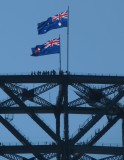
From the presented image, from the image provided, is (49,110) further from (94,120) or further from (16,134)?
(94,120)

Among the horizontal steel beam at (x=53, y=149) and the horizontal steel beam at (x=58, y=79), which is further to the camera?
the horizontal steel beam at (x=58, y=79)

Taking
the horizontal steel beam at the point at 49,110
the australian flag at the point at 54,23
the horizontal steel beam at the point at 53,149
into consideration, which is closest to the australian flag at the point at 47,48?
the australian flag at the point at 54,23

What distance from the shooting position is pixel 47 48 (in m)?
100

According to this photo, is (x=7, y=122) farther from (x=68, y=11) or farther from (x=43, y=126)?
(x=68, y=11)

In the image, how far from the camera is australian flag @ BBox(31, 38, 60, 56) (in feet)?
330

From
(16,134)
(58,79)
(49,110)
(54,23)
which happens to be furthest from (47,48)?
(16,134)

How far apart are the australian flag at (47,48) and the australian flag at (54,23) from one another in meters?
1.77

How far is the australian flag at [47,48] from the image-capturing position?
330 feet

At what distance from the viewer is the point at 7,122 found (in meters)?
101

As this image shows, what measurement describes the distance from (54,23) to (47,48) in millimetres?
3344

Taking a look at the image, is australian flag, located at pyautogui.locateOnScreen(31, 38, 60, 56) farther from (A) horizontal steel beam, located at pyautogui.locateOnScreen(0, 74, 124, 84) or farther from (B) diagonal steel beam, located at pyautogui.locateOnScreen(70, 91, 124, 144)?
(B) diagonal steel beam, located at pyautogui.locateOnScreen(70, 91, 124, 144)

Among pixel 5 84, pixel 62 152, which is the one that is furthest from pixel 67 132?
pixel 5 84

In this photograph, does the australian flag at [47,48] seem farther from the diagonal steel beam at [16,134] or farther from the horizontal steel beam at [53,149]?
the horizontal steel beam at [53,149]

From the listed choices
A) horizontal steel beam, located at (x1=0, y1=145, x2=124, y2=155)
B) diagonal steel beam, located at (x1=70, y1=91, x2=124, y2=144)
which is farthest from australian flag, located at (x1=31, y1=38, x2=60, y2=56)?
horizontal steel beam, located at (x1=0, y1=145, x2=124, y2=155)
